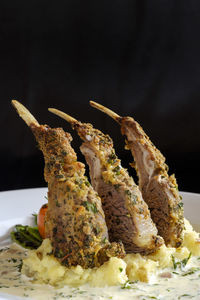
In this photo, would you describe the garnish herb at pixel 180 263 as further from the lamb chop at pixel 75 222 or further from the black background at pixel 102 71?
the black background at pixel 102 71

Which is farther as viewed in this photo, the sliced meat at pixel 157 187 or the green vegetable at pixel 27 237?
the green vegetable at pixel 27 237

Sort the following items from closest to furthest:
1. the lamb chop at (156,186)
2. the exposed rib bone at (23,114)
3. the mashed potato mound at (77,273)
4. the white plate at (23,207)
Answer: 1. the mashed potato mound at (77,273)
2. the exposed rib bone at (23,114)
3. the lamb chop at (156,186)
4. the white plate at (23,207)

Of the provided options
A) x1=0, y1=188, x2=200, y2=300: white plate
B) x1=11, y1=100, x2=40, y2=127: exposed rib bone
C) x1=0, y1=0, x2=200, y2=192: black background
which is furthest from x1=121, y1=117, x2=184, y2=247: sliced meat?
x1=0, y1=0, x2=200, y2=192: black background

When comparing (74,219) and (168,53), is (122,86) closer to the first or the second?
(168,53)

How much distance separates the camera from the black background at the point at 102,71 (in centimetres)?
864

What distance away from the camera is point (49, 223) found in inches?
155

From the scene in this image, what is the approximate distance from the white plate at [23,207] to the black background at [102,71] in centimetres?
200

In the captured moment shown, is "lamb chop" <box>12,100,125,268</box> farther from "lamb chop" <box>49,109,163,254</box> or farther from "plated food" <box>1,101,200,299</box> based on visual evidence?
"lamb chop" <box>49,109,163,254</box>

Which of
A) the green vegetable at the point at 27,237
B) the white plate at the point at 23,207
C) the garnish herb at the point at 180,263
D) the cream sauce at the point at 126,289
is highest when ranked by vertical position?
the white plate at the point at 23,207

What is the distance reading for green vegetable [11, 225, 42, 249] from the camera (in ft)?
17.1

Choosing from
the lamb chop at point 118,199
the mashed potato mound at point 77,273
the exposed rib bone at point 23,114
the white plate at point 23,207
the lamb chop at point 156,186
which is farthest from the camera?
the white plate at point 23,207

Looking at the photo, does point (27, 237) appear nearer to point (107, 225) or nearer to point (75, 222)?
point (107, 225)

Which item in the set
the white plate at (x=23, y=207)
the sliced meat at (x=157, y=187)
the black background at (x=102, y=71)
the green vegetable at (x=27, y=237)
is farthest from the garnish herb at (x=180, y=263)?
the black background at (x=102, y=71)

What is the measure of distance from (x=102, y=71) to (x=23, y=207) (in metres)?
3.97
